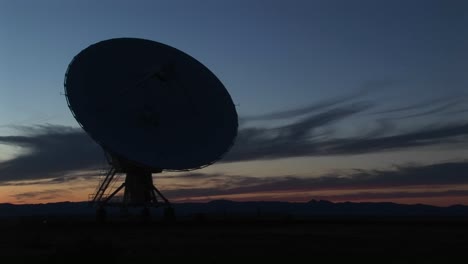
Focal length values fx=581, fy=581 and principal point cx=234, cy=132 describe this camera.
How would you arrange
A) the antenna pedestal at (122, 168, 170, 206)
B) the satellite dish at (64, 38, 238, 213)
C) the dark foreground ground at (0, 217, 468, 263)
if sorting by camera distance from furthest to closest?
the antenna pedestal at (122, 168, 170, 206), the satellite dish at (64, 38, 238, 213), the dark foreground ground at (0, 217, 468, 263)

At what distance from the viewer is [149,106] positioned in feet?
205

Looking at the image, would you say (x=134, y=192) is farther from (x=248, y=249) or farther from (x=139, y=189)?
(x=248, y=249)

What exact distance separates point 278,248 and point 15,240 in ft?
65.2

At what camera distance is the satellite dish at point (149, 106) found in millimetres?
56038

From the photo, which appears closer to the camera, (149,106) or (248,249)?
(248,249)

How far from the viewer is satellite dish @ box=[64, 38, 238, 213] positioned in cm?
5604

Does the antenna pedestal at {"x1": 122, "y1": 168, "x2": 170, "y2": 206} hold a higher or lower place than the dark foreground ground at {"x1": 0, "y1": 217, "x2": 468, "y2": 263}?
higher

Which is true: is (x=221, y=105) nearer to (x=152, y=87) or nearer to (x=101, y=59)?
(x=152, y=87)

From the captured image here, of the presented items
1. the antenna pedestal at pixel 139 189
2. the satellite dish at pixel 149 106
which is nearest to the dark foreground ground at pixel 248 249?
the satellite dish at pixel 149 106

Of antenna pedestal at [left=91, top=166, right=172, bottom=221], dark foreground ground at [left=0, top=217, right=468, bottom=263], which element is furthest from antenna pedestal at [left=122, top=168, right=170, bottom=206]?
dark foreground ground at [left=0, top=217, right=468, bottom=263]

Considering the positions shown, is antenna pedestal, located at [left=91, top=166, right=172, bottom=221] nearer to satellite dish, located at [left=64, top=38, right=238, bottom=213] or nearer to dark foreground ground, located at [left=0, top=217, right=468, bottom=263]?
satellite dish, located at [left=64, top=38, right=238, bottom=213]

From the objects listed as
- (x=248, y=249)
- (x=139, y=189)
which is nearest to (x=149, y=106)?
(x=139, y=189)

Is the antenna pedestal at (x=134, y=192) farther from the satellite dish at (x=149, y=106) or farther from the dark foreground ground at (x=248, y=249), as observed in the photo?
the dark foreground ground at (x=248, y=249)

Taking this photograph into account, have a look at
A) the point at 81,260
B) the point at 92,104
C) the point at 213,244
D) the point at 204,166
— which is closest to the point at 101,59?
the point at 92,104
